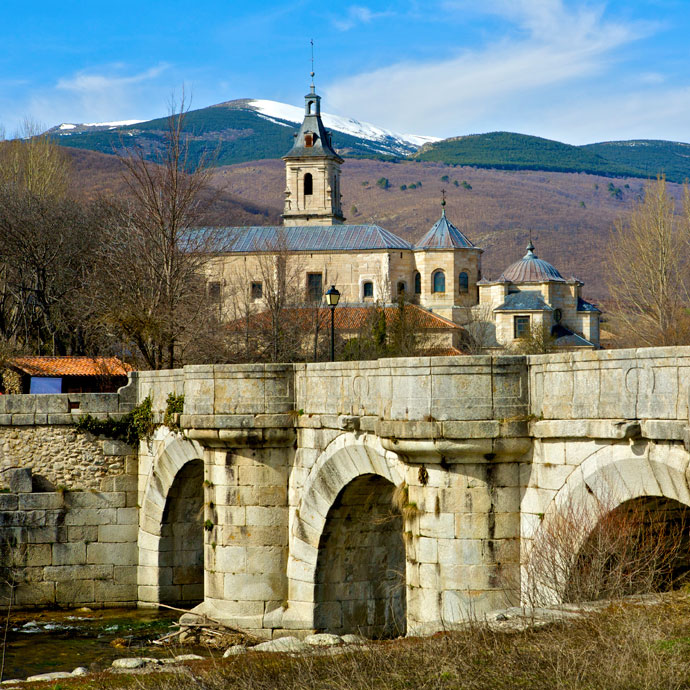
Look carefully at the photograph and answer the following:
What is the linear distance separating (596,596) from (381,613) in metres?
6.78

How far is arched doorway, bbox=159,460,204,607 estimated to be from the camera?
19.9m

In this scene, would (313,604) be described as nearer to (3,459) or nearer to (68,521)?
(68,521)

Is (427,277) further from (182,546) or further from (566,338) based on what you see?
(182,546)

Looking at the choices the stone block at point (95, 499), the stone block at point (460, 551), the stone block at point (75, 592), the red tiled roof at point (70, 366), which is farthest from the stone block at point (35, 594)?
the stone block at point (460, 551)

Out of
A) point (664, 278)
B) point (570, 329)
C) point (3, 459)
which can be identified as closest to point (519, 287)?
point (570, 329)

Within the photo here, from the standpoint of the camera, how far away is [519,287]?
3081 inches

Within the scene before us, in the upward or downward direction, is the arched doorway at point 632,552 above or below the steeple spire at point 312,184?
Answer: below

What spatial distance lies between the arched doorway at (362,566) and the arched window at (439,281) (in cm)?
6889

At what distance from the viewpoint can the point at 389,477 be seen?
12.3 metres

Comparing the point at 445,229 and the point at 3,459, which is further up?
the point at 445,229

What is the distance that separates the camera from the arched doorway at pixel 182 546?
19.9 meters

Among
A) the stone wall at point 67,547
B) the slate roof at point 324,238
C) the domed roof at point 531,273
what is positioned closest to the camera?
the stone wall at point 67,547

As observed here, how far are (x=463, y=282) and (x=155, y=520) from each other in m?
65.6

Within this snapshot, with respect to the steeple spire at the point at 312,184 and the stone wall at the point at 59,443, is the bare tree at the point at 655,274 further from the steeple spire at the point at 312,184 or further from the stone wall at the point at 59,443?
the steeple spire at the point at 312,184
